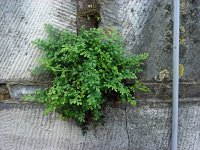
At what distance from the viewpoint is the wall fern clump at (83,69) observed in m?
2.35

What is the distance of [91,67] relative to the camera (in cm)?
232

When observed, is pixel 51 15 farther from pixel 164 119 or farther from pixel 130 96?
pixel 164 119

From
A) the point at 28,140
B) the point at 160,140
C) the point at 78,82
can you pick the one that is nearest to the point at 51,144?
the point at 28,140

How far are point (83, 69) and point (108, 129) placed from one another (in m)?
0.64

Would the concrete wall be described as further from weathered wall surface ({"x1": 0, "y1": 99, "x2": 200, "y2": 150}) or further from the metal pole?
the metal pole

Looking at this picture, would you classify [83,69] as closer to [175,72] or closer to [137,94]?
[137,94]

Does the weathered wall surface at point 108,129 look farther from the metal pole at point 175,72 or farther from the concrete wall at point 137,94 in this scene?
the metal pole at point 175,72

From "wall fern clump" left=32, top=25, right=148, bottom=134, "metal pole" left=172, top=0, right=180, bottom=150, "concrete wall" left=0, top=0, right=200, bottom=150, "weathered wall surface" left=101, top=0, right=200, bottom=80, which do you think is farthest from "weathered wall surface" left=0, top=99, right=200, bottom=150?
"weathered wall surface" left=101, top=0, right=200, bottom=80

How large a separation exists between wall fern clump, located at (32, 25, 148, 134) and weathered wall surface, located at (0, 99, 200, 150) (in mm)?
224

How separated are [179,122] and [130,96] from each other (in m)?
0.55

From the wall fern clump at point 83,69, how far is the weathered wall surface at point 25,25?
117 millimetres

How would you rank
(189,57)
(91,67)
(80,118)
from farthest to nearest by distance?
1. (189,57)
2. (80,118)
3. (91,67)

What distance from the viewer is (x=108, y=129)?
2.70 m

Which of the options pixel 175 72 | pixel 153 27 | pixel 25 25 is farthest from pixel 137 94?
pixel 25 25
